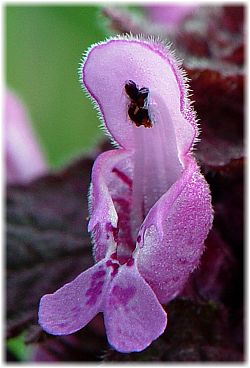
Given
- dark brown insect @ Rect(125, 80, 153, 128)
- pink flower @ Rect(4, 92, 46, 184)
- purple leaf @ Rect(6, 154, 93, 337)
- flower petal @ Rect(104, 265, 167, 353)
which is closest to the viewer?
flower petal @ Rect(104, 265, 167, 353)

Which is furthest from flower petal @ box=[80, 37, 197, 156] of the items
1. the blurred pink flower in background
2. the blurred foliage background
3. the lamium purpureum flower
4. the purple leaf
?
the blurred foliage background

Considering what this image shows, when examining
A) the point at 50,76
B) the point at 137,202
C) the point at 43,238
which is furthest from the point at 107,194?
the point at 50,76

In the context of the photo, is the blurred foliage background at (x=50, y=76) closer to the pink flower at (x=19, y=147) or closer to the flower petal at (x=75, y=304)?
the pink flower at (x=19, y=147)

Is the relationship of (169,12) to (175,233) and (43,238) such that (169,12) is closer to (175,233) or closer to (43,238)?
(43,238)

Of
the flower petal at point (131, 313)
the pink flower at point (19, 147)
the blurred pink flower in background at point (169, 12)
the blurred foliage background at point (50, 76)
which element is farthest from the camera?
the blurred foliage background at point (50, 76)

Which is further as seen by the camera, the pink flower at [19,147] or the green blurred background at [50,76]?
the green blurred background at [50,76]

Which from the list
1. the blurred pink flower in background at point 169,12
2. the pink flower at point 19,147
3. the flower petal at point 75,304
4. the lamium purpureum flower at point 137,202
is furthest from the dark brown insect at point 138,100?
the blurred pink flower in background at point 169,12

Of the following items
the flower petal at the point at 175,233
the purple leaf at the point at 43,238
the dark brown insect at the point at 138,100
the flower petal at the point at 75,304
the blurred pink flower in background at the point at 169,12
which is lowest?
the purple leaf at the point at 43,238

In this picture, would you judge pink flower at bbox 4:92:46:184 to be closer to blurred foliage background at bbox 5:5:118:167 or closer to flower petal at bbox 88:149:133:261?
flower petal at bbox 88:149:133:261
